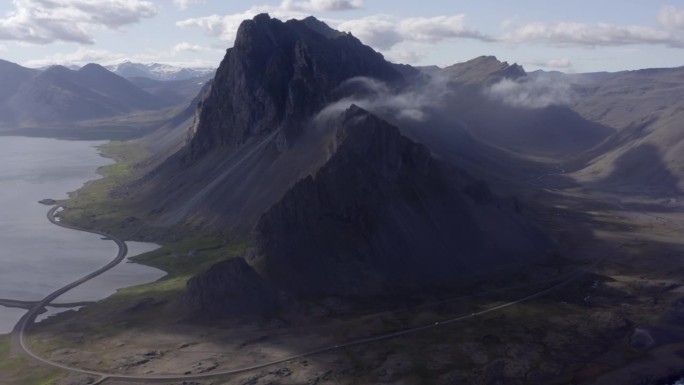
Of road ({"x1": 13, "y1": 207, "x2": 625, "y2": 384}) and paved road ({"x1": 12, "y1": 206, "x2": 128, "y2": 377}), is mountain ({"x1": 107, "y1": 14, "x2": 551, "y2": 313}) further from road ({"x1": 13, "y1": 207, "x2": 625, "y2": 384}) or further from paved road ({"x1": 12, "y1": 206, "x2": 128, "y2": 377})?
paved road ({"x1": 12, "y1": 206, "x2": 128, "y2": 377})

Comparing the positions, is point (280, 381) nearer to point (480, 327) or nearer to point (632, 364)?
point (480, 327)

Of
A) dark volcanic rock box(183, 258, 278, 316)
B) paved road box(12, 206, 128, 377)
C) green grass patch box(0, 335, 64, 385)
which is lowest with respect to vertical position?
green grass patch box(0, 335, 64, 385)

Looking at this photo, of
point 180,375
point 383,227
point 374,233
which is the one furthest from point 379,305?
point 180,375

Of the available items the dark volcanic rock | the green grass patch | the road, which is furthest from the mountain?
the green grass patch

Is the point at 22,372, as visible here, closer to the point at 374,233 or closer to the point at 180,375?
the point at 180,375

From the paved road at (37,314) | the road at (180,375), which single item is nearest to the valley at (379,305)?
the road at (180,375)

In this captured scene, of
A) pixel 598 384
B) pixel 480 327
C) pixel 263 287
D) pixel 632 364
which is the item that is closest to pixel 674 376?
pixel 632 364
